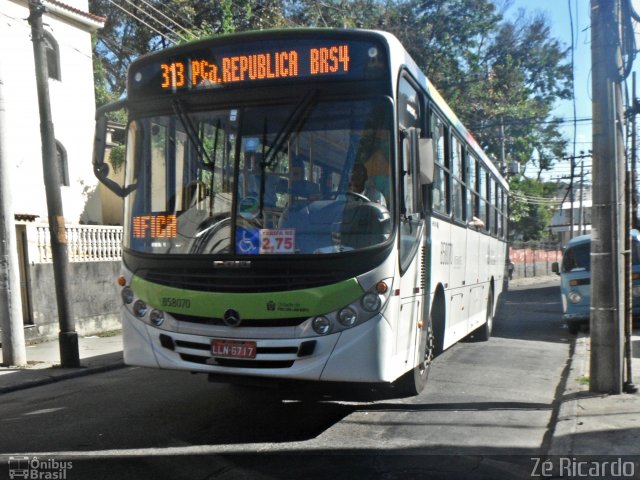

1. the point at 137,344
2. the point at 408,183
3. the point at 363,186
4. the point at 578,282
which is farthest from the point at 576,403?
the point at 578,282

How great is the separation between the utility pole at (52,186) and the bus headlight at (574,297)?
31.7ft

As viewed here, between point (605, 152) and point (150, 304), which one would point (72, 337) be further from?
point (605, 152)

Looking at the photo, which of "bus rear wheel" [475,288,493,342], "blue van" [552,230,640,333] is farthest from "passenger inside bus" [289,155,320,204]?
"blue van" [552,230,640,333]

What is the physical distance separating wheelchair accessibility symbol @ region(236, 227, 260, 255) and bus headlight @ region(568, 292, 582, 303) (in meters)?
10.3

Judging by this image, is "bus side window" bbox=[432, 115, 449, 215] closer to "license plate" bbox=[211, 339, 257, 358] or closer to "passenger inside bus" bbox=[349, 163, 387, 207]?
"passenger inside bus" bbox=[349, 163, 387, 207]

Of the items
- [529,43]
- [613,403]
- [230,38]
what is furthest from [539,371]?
[529,43]

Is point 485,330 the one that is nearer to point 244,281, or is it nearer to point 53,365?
point 53,365

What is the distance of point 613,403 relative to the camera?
6.98 m

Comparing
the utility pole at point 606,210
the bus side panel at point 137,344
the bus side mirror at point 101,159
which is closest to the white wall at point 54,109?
the bus side mirror at point 101,159

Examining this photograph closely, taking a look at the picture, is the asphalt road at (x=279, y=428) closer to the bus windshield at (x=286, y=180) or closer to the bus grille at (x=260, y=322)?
the bus grille at (x=260, y=322)

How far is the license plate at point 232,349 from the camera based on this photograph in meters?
5.77

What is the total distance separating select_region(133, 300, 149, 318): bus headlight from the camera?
→ 20.6 feet

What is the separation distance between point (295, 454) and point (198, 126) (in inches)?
112

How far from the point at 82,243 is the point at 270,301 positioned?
33.0ft
